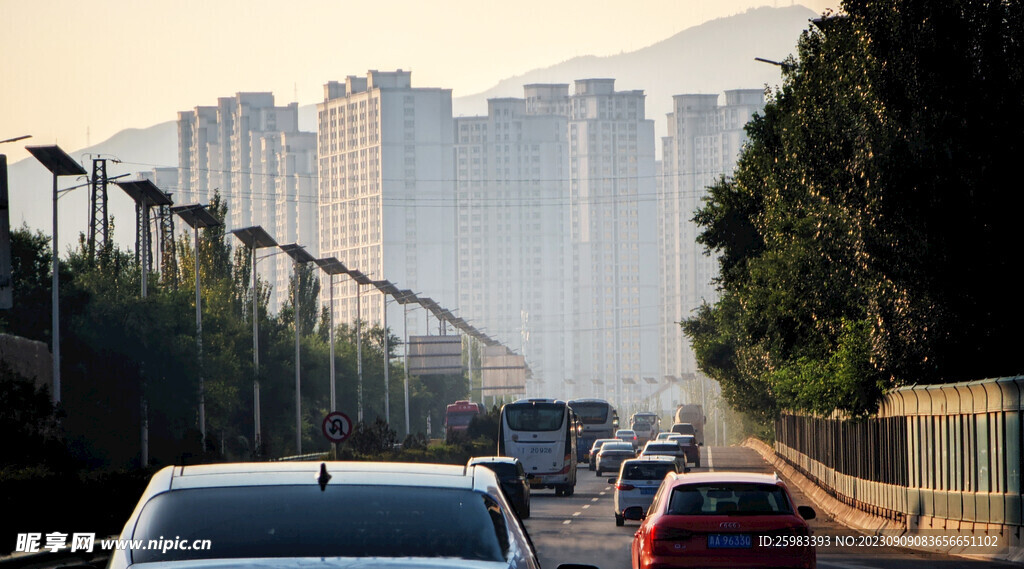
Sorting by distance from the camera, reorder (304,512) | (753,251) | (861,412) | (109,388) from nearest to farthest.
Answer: (304,512) → (861,412) → (753,251) → (109,388)

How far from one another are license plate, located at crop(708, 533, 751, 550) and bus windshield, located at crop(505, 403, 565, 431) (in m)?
38.8

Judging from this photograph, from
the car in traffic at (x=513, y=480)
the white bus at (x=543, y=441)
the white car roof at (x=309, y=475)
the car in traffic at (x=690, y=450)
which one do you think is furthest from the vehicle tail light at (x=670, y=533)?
the car in traffic at (x=690, y=450)

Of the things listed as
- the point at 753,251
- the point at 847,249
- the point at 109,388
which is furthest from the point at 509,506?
the point at 109,388

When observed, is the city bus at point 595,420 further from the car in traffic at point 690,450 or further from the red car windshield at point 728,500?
the red car windshield at point 728,500

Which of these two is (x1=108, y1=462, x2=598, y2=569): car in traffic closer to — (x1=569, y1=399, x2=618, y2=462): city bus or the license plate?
the license plate

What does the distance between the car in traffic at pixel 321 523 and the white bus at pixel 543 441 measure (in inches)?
1777

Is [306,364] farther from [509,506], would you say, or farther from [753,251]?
[509,506]

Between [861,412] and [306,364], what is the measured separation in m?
52.1

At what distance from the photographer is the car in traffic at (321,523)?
514cm

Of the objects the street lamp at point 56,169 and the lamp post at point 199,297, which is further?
the lamp post at point 199,297

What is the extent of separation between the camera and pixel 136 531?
5.37m

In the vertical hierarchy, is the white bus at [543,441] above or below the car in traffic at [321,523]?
below

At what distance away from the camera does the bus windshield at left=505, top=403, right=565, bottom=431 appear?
177 feet

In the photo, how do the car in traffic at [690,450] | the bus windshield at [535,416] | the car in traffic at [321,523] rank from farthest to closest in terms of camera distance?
the car in traffic at [690,450] → the bus windshield at [535,416] → the car in traffic at [321,523]
